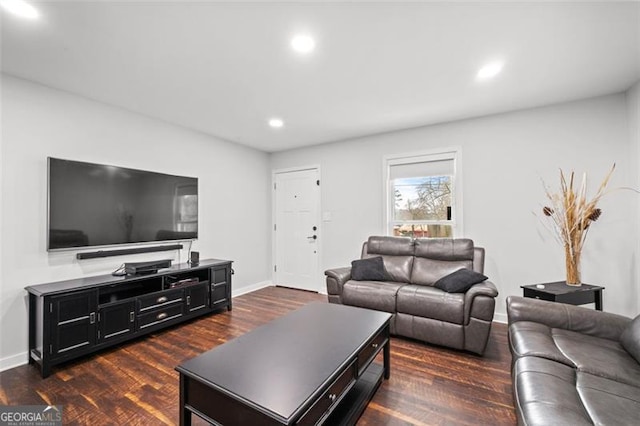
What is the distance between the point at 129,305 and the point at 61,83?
7.24 ft

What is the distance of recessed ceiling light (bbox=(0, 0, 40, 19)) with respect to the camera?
161cm

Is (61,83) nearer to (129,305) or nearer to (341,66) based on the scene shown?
(129,305)

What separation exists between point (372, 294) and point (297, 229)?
7.67 feet

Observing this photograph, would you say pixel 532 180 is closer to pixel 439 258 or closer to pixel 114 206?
pixel 439 258

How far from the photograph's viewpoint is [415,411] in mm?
1777

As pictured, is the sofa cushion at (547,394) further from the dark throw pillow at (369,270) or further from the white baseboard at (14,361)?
the white baseboard at (14,361)

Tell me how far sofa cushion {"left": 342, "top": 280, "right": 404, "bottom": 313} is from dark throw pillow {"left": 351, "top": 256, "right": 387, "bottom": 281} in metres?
0.11

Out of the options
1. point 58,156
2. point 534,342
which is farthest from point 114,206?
point 534,342

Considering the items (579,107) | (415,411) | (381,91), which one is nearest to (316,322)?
(415,411)

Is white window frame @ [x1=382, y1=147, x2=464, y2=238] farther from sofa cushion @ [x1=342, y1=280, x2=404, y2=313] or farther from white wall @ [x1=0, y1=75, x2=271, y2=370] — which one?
white wall @ [x1=0, y1=75, x2=271, y2=370]

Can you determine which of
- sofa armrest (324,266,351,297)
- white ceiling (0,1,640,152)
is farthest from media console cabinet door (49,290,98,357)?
sofa armrest (324,266,351,297)

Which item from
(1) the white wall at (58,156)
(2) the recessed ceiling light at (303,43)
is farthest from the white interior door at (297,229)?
(2) the recessed ceiling light at (303,43)

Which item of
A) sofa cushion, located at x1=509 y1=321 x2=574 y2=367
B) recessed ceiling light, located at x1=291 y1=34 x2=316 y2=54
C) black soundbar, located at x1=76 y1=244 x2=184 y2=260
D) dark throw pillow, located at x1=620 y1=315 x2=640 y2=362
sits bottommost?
sofa cushion, located at x1=509 y1=321 x2=574 y2=367

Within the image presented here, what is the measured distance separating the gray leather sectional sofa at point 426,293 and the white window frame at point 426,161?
1.46 ft
